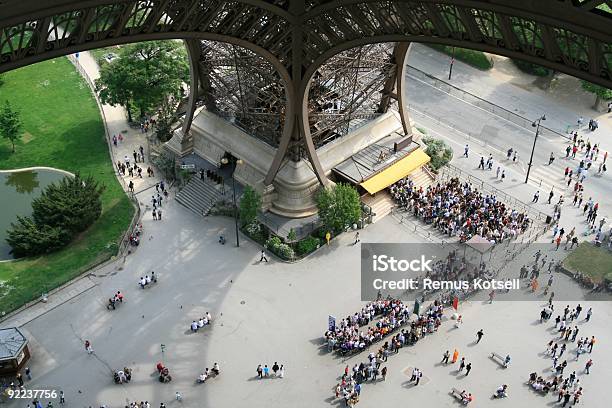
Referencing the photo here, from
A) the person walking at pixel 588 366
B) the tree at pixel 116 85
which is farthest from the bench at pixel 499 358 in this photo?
the tree at pixel 116 85

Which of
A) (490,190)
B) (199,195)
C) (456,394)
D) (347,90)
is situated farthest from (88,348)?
(490,190)

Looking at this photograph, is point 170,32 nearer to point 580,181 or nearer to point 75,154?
point 75,154

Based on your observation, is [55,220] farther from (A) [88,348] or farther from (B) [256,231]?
(B) [256,231]

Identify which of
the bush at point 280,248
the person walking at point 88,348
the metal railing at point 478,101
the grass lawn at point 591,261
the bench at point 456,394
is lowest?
the bench at point 456,394

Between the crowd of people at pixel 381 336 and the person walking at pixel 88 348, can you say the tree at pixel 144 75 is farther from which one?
the crowd of people at pixel 381 336

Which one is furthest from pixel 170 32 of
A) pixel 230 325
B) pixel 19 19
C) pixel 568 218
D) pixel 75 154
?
pixel 568 218

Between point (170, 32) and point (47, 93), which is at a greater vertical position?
point (170, 32)

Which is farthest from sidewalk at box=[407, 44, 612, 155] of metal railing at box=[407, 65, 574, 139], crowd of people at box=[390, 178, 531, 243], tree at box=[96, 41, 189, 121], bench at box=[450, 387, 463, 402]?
bench at box=[450, 387, 463, 402]

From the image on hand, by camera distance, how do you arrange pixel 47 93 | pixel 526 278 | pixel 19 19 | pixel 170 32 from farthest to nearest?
pixel 47 93, pixel 526 278, pixel 170 32, pixel 19 19

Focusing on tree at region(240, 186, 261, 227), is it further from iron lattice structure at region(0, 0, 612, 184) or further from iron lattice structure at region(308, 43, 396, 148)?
iron lattice structure at region(308, 43, 396, 148)
